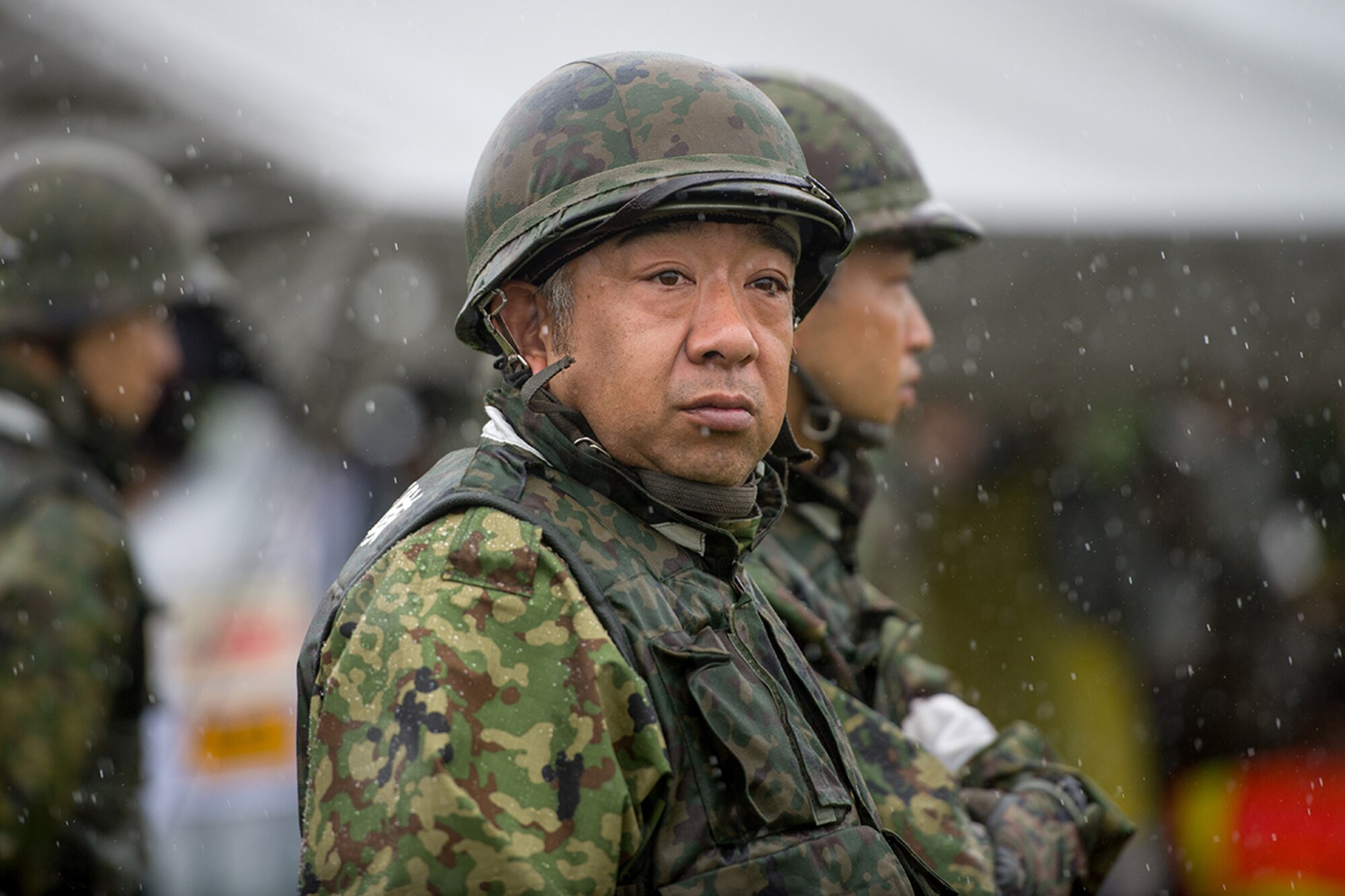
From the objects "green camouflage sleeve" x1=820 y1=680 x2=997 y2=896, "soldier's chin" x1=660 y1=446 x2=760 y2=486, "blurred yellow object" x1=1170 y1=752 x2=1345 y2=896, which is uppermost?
"soldier's chin" x1=660 y1=446 x2=760 y2=486

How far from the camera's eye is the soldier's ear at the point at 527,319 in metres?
2.22

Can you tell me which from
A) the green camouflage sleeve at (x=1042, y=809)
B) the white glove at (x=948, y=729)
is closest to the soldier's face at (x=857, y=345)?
the white glove at (x=948, y=729)

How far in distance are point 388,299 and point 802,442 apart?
3344 millimetres

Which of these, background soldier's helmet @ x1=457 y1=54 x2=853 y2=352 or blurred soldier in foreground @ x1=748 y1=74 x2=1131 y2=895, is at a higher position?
background soldier's helmet @ x1=457 y1=54 x2=853 y2=352

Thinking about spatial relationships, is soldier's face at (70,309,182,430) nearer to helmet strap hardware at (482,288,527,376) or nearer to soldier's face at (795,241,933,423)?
soldier's face at (795,241,933,423)

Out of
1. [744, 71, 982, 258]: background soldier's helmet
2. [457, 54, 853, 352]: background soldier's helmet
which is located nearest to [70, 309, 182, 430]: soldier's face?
[744, 71, 982, 258]: background soldier's helmet

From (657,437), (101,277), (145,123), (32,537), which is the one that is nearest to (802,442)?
(657,437)

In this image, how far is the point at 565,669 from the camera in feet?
5.72

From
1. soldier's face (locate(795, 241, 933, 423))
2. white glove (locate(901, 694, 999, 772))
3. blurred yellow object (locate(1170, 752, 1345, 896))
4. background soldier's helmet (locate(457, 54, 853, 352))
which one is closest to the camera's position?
background soldier's helmet (locate(457, 54, 853, 352))

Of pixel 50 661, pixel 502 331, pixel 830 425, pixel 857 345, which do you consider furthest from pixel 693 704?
pixel 50 661

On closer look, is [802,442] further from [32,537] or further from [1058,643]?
[1058,643]

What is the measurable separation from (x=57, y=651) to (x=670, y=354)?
238cm

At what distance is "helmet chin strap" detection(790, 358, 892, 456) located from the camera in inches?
131

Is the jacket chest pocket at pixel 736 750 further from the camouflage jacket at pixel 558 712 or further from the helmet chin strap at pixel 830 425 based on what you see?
the helmet chin strap at pixel 830 425
